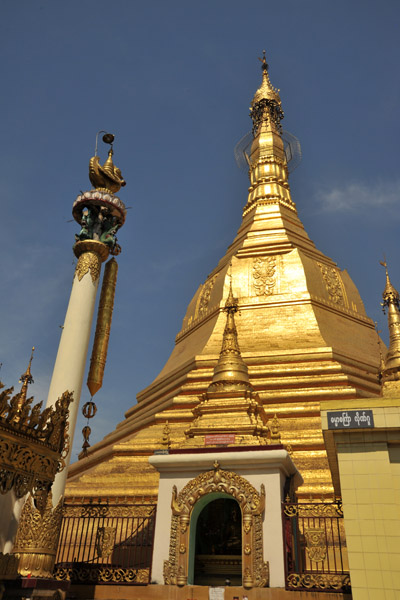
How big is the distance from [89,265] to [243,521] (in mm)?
7086

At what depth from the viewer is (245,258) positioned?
24469 millimetres

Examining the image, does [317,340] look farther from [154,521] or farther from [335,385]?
[154,521]

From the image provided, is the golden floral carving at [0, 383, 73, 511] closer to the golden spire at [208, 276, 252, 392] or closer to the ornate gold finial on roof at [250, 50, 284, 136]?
the golden spire at [208, 276, 252, 392]

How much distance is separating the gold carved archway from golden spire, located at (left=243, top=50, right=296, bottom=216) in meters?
21.3

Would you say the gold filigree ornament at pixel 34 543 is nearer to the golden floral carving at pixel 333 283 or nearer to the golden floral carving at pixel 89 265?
the golden floral carving at pixel 89 265

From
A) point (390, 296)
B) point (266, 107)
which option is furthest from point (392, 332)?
point (266, 107)

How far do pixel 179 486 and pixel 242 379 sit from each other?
4.05 metres

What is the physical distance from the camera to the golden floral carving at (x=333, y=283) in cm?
2341

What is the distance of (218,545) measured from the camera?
11.7 m

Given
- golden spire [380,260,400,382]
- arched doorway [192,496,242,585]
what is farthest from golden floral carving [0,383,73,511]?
golden spire [380,260,400,382]

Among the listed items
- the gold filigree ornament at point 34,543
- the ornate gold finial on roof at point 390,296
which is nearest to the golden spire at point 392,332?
the ornate gold finial on roof at point 390,296

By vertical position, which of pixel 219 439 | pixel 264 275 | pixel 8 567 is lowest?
pixel 8 567

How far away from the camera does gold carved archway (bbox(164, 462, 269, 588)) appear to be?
960 cm

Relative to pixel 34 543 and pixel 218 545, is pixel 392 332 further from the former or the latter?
pixel 34 543
